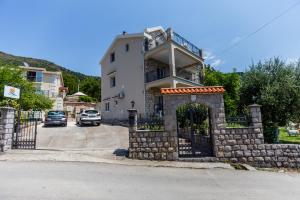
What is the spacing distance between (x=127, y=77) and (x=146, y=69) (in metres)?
2.43

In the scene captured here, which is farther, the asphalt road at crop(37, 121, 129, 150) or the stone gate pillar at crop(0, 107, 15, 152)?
the asphalt road at crop(37, 121, 129, 150)

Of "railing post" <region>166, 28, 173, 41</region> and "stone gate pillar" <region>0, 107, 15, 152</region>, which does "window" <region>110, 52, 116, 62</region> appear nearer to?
"railing post" <region>166, 28, 173, 41</region>

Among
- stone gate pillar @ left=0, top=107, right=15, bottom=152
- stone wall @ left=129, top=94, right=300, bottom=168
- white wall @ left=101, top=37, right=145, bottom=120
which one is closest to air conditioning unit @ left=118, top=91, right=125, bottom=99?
white wall @ left=101, top=37, right=145, bottom=120

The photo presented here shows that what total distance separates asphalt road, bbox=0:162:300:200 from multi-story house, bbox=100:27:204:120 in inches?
432

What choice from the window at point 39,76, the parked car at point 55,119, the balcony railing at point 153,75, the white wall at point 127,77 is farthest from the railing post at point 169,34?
the window at point 39,76

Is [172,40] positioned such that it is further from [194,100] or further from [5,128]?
[5,128]

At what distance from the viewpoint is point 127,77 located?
21.7 meters

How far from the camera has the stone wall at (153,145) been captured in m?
9.05

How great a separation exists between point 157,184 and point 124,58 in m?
18.0

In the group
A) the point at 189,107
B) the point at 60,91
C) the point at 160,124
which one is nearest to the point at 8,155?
the point at 160,124

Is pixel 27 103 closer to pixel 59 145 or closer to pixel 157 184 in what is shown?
pixel 59 145

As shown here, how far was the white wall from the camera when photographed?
20.5 meters

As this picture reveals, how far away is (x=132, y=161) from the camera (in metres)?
8.80

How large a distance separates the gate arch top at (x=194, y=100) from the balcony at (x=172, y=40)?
981cm
